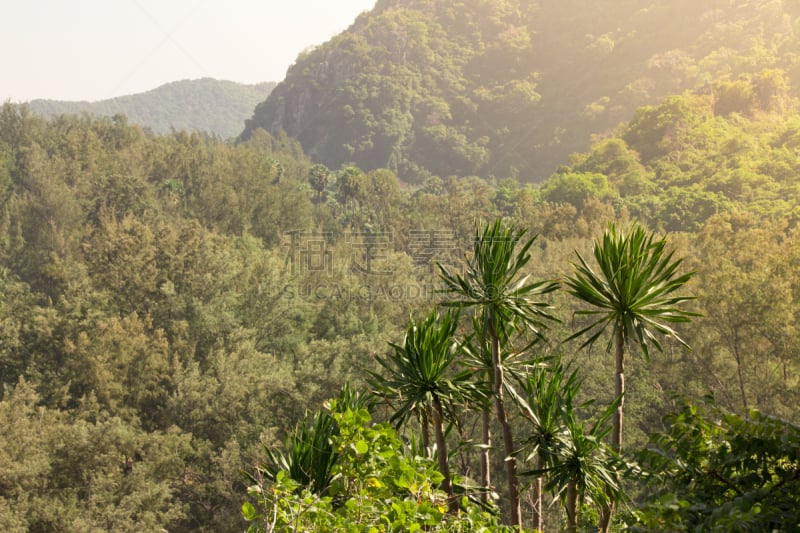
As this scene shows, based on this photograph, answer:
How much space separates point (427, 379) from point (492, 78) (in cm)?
13001

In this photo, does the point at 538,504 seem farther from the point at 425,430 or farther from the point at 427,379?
the point at 427,379

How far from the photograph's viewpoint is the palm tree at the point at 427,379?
6.48 metres

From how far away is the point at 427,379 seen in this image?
21.5ft

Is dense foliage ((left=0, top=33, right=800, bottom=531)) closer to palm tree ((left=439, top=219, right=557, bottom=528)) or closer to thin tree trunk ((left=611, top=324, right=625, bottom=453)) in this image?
palm tree ((left=439, top=219, right=557, bottom=528))

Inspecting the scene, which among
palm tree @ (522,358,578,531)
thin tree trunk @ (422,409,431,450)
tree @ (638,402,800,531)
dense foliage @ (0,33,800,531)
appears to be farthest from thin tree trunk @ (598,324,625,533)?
thin tree trunk @ (422,409,431,450)

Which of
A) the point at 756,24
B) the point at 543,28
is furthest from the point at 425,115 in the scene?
the point at 756,24

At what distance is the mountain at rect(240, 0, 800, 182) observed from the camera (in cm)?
10419

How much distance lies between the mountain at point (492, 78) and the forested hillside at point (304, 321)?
50741mm

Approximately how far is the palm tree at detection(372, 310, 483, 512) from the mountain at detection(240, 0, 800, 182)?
322 feet

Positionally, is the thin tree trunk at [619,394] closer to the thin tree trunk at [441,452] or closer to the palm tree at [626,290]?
the palm tree at [626,290]

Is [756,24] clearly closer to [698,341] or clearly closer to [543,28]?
[543,28]

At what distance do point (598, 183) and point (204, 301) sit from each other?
33655 mm

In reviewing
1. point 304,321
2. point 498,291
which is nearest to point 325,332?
point 304,321

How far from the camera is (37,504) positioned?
59.2ft
